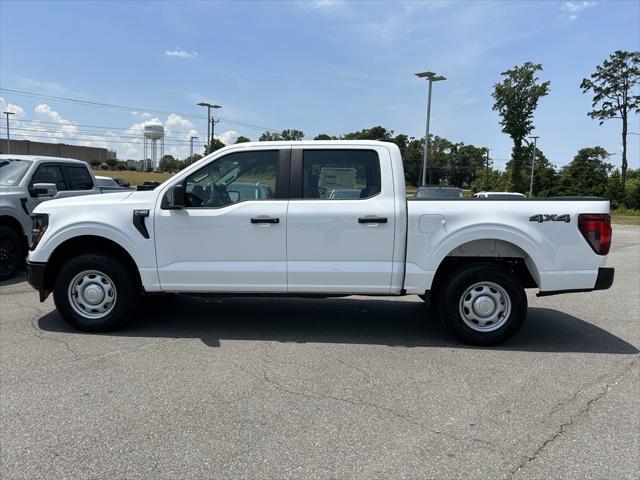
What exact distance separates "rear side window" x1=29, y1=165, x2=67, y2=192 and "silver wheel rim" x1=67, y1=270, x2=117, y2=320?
4162mm

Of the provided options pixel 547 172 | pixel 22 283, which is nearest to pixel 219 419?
pixel 22 283

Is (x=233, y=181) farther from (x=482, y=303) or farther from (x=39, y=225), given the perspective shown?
(x=482, y=303)

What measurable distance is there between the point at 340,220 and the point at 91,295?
276 cm

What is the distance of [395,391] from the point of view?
3.95 meters

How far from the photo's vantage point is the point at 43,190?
846 centimetres

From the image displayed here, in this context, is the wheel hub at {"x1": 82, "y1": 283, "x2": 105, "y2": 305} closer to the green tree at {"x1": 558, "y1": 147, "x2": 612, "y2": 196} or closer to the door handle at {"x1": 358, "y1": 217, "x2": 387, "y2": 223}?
the door handle at {"x1": 358, "y1": 217, "x2": 387, "y2": 223}

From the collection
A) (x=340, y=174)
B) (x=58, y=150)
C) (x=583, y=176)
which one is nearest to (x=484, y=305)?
(x=340, y=174)

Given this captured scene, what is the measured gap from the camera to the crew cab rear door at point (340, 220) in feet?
16.2

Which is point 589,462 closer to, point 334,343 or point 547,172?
point 334,343

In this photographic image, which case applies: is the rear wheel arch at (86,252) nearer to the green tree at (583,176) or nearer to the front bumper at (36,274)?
the front bumper at (36,274)

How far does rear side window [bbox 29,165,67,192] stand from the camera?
338 inches

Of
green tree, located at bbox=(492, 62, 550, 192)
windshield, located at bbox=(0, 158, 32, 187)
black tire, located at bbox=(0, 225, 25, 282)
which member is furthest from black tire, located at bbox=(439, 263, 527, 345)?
green tree, located at bbox=(492, 62, 550, 192)

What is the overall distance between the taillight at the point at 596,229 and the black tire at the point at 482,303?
794 mm

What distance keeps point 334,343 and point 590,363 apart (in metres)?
2.46
